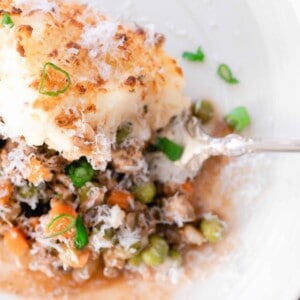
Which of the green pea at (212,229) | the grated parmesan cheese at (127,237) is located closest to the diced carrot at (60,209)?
the grated parmesan cheese at (127,237)

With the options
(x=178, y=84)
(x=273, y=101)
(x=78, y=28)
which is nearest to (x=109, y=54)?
(x=78, y=28)

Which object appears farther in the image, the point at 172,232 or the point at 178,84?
the point at 172,232

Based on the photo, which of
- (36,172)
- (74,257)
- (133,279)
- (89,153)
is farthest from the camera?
(133,279)

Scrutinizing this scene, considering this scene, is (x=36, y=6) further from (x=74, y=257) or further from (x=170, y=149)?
(x=74, y=257)

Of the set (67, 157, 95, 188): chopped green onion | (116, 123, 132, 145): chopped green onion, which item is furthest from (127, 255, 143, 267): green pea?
(116, 123, 132, 145): chopped green onion

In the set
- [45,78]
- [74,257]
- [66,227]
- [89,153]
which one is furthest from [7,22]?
[74,257]

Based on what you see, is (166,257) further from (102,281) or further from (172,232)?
(102,281)

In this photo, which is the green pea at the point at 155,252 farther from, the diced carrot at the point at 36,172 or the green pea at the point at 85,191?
the diced carrot at the point at 36,172
